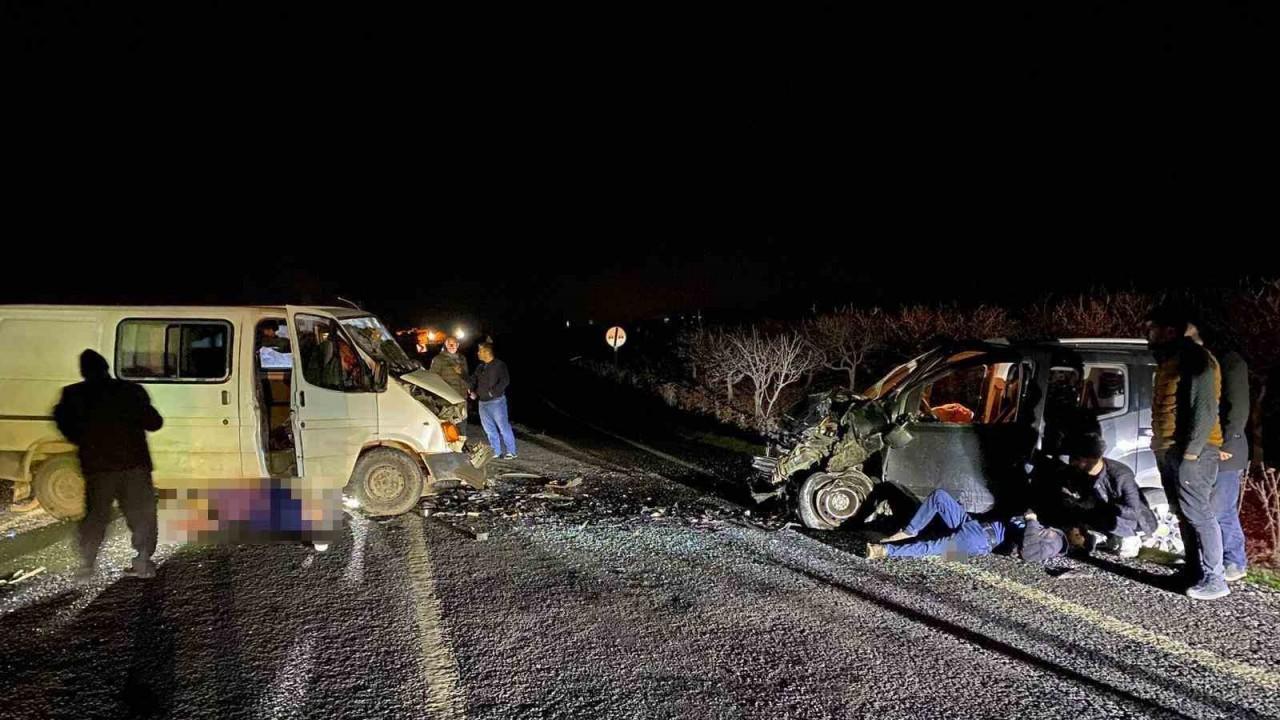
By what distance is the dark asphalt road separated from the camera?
12.0 feet

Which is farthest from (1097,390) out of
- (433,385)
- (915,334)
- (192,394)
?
(915,334)

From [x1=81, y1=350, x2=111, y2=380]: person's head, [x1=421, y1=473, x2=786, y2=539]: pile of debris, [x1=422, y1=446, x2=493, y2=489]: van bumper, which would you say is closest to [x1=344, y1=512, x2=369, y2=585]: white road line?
[x1=421, y1=473, x2=786, y2=539]: pile of debris

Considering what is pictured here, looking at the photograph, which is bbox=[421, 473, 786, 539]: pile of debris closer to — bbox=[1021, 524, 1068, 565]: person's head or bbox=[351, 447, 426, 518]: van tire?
bbox=[351, 447, 426, 518]: van tire

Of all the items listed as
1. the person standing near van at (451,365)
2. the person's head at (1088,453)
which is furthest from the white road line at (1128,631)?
the person standing near van at (451,365)

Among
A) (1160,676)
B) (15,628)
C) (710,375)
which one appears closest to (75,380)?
(15,628)

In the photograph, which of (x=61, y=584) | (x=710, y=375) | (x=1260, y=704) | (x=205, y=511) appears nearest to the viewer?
(x=1260, y=704)

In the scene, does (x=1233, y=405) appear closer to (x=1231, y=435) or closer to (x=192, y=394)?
(x=1231, y=435)

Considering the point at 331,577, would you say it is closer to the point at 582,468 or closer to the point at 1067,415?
the point at 582,468

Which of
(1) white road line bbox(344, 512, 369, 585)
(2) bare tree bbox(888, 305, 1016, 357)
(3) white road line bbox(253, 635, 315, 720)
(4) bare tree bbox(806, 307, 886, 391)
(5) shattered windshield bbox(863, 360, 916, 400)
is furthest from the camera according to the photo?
(4) bare tree bbox(806, 307, 886, 391)

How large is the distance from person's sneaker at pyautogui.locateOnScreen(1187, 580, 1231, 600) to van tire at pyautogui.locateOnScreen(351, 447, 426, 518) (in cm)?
596

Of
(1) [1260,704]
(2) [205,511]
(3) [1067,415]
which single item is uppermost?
(3) [1067,415]

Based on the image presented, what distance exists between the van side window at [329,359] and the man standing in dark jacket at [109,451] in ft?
4.69

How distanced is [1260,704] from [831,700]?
6.69ft

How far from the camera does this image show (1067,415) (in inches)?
240
